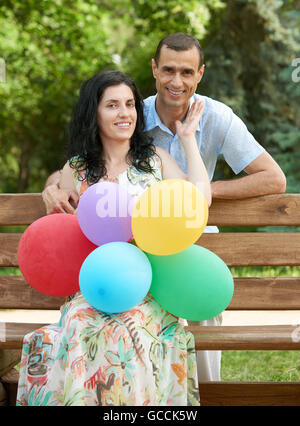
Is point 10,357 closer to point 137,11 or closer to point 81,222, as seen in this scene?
point 81,222

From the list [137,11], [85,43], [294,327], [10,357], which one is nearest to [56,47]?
[85,43]

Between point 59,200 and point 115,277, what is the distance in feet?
2.43

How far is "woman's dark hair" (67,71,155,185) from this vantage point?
2740 millimetres

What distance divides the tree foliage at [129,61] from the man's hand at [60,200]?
4.65 meters

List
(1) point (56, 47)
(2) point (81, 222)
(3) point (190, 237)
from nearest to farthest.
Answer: (3) point (190, 237), (2) point (81, 222), (1) point (56, 47)

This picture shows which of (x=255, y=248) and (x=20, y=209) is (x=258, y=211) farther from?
(x=20, y=209)

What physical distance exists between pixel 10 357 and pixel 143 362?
1.19 meters

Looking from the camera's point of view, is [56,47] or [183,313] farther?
[56,47]

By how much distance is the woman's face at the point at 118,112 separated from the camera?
107 inches

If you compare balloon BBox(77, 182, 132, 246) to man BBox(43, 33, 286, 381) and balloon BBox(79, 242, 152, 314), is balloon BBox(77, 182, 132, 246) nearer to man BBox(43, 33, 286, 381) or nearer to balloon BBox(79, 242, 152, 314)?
balloon BBox(79, 242, 152, 314)

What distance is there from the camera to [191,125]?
273cm

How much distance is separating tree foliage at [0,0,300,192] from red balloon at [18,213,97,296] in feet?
16.7

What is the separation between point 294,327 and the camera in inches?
97.9
